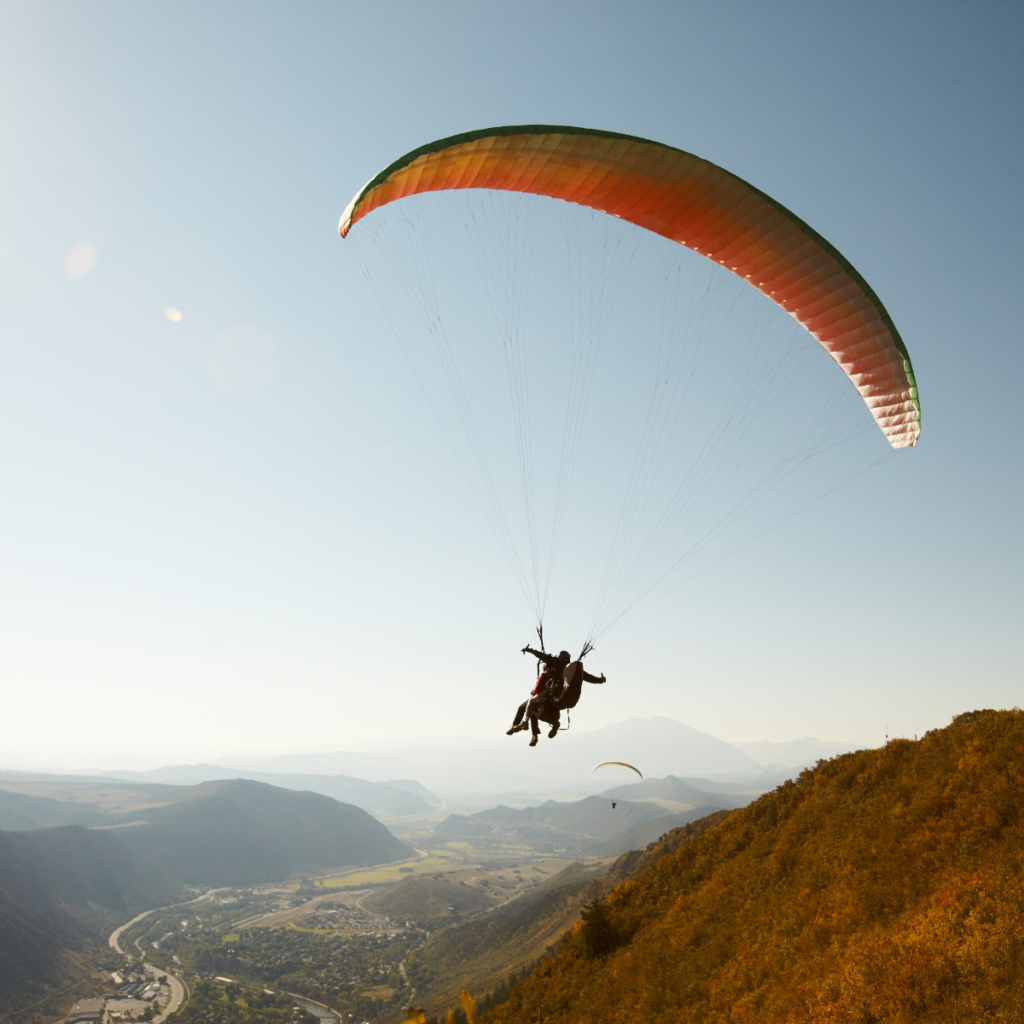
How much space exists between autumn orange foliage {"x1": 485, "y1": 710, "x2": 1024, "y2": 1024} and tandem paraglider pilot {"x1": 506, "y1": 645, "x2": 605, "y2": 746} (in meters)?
5.77

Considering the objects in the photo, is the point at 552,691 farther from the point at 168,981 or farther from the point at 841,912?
the point at 168,981

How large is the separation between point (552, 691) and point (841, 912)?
7078 mm

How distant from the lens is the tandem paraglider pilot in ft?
39.5

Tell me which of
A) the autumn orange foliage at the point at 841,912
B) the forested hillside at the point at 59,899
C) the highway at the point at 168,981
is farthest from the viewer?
the forested hillside at the point at 59,899

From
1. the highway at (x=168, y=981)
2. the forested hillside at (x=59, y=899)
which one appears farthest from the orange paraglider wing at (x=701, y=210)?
the forested hillside at (x=59, y=899)

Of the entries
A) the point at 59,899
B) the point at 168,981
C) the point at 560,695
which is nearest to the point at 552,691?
the point at 560,695

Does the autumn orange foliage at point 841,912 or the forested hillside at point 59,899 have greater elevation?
the autumn orange foliage at point 841,912

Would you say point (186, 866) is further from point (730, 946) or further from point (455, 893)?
point (730, 946)

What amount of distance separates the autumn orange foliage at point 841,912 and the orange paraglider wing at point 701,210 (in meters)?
8.27

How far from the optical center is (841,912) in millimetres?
11852

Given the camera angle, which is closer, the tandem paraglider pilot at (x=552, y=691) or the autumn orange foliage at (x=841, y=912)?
the autumn orange foliage at (x=841, y=912)

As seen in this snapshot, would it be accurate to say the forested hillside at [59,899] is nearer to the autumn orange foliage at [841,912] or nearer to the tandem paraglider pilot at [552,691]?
the autumn orange foliage at [841,912]

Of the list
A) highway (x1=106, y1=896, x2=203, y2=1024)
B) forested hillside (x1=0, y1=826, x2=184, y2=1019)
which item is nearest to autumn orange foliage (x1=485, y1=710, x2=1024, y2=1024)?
highway (x1=106, y1=896, x2=203, y2=1024)

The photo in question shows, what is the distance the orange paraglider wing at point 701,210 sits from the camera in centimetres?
1165
